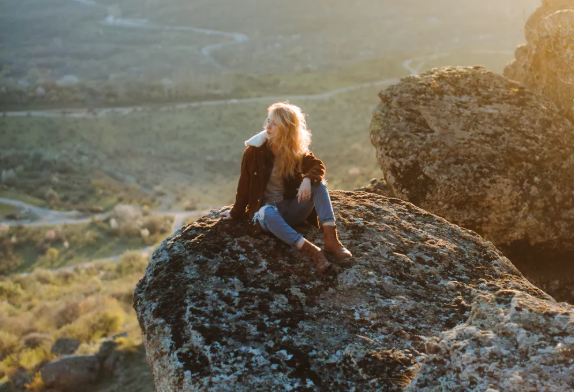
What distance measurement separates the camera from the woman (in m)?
4.83

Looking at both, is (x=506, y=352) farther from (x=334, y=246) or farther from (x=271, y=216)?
(x=271, y=216)

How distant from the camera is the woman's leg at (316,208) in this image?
4.74 m

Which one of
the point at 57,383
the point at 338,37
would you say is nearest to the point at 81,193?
the point at 57,383

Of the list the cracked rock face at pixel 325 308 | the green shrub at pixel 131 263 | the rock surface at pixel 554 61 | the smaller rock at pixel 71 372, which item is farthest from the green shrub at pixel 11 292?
the rock surface at pixel 554 61

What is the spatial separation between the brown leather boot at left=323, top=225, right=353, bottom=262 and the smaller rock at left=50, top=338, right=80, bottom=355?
9.37m

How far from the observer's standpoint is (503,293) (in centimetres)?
355

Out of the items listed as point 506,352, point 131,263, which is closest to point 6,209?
point 131,263

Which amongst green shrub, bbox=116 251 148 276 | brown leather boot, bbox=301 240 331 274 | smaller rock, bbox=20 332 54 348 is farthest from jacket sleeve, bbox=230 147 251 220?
green shrub, bbox=116 251 148 276

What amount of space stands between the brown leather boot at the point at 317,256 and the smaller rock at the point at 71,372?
24.3 ft

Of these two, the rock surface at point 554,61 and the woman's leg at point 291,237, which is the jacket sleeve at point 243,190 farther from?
the rock surface at point 554,61

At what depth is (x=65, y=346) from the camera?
11.9 meters

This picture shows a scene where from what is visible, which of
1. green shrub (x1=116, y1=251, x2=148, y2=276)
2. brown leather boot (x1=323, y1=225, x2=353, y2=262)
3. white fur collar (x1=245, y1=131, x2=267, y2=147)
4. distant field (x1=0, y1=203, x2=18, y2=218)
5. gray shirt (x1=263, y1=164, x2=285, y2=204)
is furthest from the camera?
distant field (x1=0, y1=203, x2=18, y2=218)

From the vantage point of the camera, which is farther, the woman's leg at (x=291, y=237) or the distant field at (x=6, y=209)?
the distant field at (x=6, y=209)

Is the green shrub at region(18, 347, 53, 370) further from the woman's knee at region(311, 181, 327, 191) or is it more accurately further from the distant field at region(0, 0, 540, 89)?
the distant field at region(0, 0, 540, 89)
